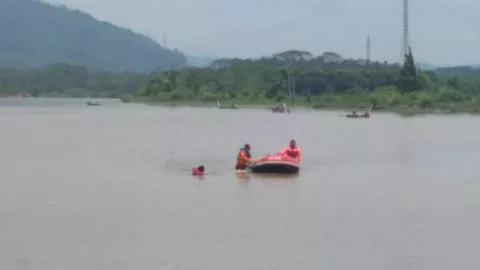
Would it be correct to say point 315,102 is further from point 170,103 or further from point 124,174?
point 124,174

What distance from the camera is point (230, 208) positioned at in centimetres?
2389

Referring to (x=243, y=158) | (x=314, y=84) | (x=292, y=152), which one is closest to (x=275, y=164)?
(x=292, y=152)

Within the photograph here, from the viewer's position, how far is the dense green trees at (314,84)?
9631 cm

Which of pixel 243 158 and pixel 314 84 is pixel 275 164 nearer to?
pixel 243 158

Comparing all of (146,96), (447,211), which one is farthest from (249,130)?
(146,96)

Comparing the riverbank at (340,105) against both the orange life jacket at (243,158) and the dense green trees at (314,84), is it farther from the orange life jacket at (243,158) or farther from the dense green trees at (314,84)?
the orange life jacket at (243,158)

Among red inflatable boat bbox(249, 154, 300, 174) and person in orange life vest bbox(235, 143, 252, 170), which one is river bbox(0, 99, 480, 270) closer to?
red inflatable boat bbox(249, 154, 300, 174)

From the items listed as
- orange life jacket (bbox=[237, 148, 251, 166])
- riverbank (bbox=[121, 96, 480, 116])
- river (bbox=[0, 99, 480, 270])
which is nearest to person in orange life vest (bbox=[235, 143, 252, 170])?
orange life jacket (bbox=[237, 148, 251, 166])

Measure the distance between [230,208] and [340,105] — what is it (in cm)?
7765

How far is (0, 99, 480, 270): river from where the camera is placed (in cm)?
1772

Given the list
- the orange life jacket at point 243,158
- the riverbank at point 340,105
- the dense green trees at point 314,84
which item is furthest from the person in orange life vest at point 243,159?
the dense green trees at point 314,84

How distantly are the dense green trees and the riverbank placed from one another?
0.74 feet

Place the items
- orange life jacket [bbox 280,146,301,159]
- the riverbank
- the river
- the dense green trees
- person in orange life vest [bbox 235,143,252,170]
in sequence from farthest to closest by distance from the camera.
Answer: the dense green trees < the riverbank < orange life jacket [bbox 280,146,301,159] < person in orange life vest [bbox 235,143,252,170] < the river

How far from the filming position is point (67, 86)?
182 m
